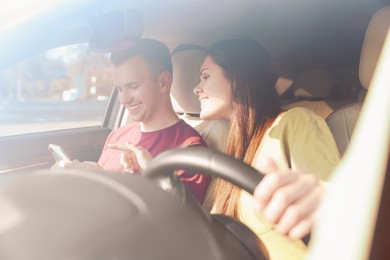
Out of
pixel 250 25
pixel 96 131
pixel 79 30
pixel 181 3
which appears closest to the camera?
pixel 79 30

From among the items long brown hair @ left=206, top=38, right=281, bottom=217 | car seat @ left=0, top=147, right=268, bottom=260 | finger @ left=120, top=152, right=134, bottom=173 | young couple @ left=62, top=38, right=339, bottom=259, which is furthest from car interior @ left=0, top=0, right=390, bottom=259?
finger @ left=120, top=152, right=134, bottom=173

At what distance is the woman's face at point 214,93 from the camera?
1.92 meters

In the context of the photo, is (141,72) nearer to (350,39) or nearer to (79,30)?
(79,30)

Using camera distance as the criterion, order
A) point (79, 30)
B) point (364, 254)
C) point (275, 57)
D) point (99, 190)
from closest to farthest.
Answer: point (364, 254) < point (99, 190) < point (79, 30) < point (275, 57)

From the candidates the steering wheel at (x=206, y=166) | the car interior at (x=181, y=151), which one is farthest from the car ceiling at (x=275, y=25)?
the steering wheel at (x=206, y=166)

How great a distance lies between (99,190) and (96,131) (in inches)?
85.8

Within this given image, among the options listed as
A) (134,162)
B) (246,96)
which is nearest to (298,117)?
(246,96)

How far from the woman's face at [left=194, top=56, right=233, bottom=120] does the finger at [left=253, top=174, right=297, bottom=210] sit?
107 cm

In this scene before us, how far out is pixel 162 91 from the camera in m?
2.16

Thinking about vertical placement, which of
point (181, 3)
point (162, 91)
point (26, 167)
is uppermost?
point (181, 3)

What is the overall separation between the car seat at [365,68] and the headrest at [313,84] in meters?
0.32

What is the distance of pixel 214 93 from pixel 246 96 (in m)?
0.14

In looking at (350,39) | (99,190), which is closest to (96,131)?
(350,39)

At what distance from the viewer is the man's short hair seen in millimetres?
2070
